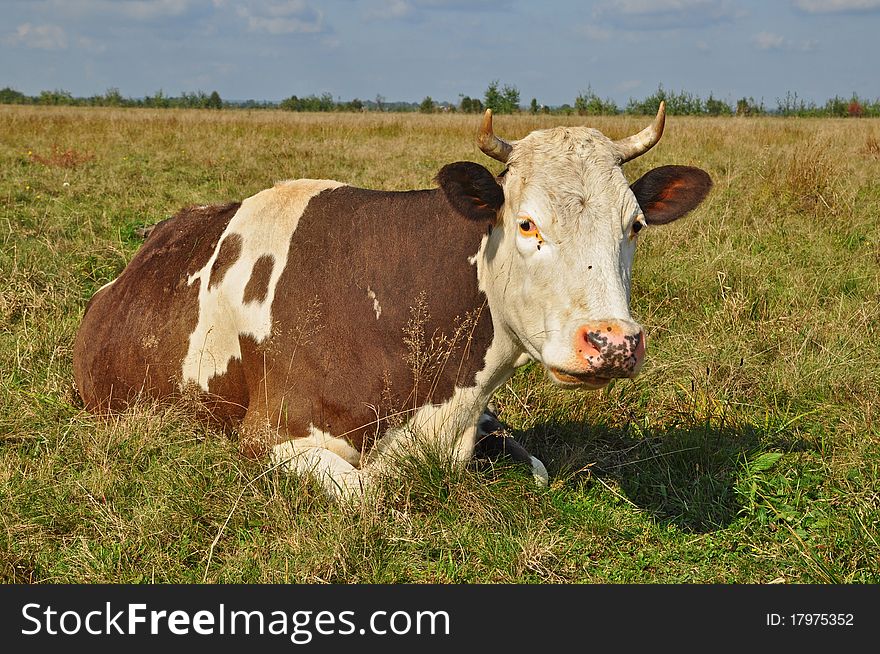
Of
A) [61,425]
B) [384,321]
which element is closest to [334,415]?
[384,321]

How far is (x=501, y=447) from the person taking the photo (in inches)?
191

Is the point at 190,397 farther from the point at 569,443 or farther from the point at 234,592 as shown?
the point at 569,443

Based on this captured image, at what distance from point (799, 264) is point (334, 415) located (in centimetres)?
551

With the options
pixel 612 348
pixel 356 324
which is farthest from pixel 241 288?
pixel 612 348

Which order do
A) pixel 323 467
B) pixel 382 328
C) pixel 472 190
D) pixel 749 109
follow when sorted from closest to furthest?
pixel 472 190
pixel 323 467
pixel 382 328
pixel 749 109

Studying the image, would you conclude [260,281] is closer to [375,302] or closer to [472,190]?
[375,302]

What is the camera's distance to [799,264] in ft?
26.2

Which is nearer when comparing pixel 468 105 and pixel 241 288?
pixel 241 288

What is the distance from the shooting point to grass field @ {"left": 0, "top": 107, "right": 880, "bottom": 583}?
147 inches

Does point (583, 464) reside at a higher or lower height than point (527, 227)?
lower

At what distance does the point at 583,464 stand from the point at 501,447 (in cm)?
49

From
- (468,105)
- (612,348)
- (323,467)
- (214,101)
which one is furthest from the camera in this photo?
(214,101)

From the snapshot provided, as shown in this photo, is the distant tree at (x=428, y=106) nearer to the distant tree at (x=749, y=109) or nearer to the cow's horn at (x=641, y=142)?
the distant tree at (x=749, y=109)

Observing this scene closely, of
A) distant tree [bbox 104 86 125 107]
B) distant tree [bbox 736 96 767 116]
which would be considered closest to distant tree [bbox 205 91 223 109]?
distant tree [bbox 104 86 125 107]
